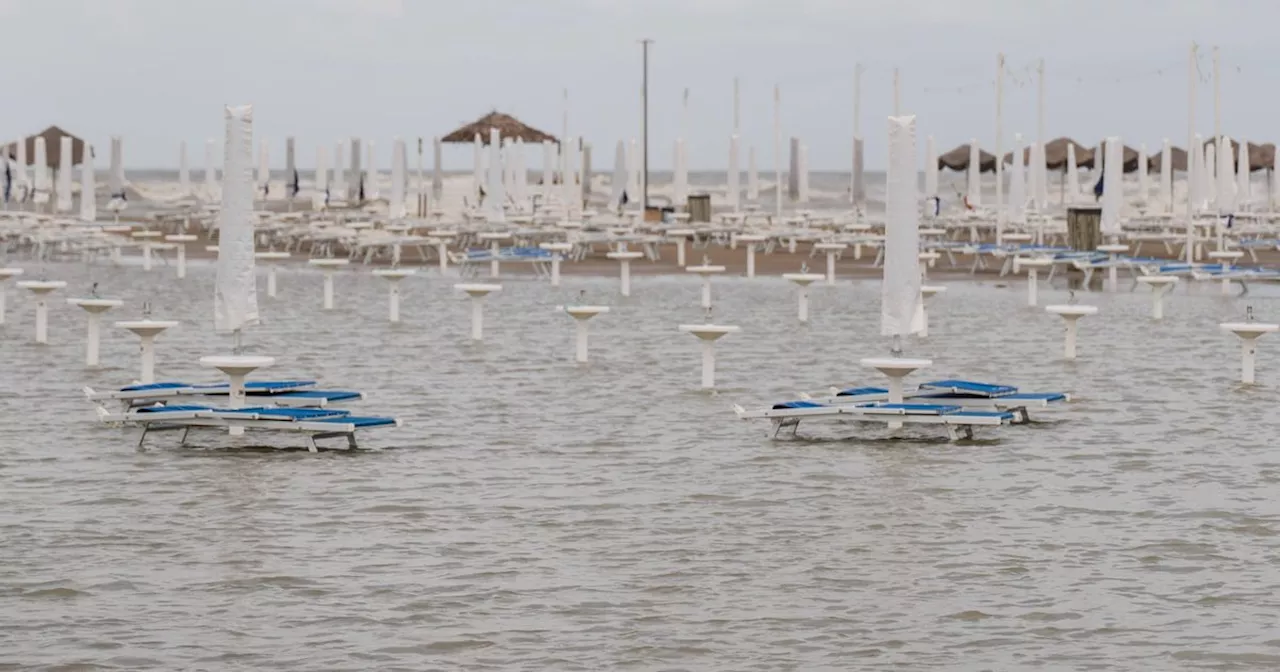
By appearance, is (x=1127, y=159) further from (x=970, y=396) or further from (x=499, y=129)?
(x=970, y=396)

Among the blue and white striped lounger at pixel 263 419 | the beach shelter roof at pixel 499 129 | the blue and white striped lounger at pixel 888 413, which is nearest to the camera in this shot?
the blue and white striped lounger at pixel 263 419

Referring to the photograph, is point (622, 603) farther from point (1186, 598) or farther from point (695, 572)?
point (1186, 598)

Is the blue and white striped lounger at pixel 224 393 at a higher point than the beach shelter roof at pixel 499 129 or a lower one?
lower

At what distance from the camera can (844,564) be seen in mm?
9180

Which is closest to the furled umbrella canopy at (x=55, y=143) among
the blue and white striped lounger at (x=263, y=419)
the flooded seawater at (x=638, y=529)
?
the flooded seawater at (x=638, y=529)

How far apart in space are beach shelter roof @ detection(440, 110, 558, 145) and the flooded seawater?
28776 mm

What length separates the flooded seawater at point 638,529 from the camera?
7691mm

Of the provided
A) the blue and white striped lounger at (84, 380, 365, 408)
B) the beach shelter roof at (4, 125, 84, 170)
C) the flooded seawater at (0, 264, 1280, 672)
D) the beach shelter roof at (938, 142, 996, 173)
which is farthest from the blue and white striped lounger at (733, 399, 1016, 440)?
the beach shelter roof at (938, 142, 996, 173)

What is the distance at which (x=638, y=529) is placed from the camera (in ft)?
33.0

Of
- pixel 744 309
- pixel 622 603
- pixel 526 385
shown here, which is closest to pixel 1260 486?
pixel 622 603

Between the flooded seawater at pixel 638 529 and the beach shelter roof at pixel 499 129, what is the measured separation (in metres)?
28.8

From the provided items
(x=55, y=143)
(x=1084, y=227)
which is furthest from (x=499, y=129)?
(x=1084, y=227)

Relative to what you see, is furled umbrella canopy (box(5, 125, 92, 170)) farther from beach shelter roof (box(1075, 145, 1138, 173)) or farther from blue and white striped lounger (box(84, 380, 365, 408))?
blue and white striped lounger (box(84, 380, 365, 408))

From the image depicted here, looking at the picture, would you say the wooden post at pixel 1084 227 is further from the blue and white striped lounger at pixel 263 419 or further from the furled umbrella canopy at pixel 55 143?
the furled umbrella canopy at pixel 55 143
